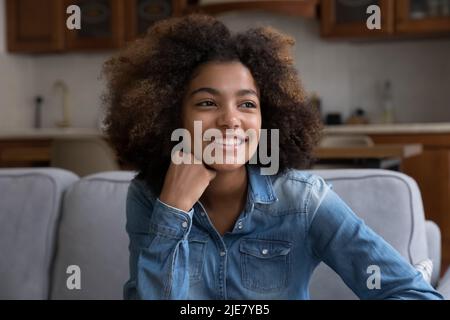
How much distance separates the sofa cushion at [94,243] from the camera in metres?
1.23

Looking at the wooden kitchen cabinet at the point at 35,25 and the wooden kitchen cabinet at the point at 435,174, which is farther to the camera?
the wooden kitchen cabinet at the point at 35,25

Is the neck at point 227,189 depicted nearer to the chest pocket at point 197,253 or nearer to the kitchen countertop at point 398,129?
the chest pocket at point 197,253

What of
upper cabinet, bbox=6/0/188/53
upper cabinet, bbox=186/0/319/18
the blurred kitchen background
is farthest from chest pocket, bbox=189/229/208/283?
upper cabinet, bbox=6/0/188/53

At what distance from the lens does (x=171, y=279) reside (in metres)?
0.73

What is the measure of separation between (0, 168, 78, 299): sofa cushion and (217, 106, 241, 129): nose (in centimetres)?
73

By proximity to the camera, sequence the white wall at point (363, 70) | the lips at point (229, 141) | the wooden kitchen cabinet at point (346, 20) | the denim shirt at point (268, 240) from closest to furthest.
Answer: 1. the lips at point (229, 141)
2. the denim shirt at point (268, 240)
3. the wooden kitchen cabinet at point (346, 20)
4. the white wall at point (363, 70)

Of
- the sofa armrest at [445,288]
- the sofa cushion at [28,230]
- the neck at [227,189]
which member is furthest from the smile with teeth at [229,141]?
the sofa cushion at [28,230]

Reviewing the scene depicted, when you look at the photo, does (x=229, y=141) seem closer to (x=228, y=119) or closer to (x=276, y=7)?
(x=228, y=119)

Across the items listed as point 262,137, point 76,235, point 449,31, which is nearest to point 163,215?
point 262,137

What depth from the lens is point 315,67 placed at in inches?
151

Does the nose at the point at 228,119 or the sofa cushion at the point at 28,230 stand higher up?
the nose at the point at 228,119
